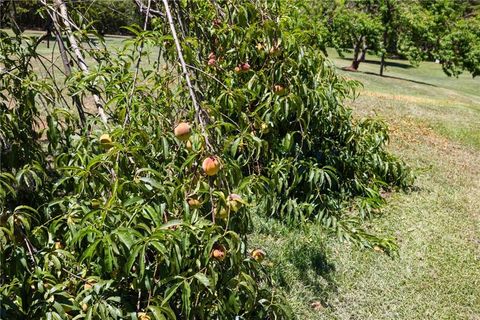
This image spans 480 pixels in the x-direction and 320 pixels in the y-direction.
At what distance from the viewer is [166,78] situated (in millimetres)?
2041

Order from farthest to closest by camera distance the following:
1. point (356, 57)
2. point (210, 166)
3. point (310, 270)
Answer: point (356, 57) < point (310, 270) < point (210, 166)

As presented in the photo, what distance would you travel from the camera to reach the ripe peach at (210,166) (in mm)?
1388

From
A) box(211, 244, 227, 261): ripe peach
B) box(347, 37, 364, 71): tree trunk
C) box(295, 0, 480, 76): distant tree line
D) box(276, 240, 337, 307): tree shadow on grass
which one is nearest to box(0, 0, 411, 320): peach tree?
box(211, 244, 227, 261): ripe peach

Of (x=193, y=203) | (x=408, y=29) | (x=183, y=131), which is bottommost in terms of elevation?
(x=408, y=29)

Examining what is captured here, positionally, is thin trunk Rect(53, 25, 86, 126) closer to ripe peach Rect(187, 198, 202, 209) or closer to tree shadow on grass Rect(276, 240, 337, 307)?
ripe peach Rect(187, 198, 202, 209)

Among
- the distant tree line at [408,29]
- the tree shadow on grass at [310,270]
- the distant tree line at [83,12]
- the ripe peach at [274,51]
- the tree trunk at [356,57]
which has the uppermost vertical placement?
the distant tree line at [83,12]

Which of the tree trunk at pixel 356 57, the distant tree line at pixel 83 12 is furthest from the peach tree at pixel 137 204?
the tree trunk at pixel 356 57

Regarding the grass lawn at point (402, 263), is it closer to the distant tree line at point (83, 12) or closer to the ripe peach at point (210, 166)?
the ripe peach at point (210, 166)

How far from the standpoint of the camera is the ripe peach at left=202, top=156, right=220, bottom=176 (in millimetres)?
1388

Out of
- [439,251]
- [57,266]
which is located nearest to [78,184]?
[57,266]

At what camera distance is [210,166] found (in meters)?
1.39

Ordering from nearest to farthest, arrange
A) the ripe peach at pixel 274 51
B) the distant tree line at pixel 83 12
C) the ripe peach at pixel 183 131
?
the ripe peach at pixel 183 131
the distant tree line at pixel 83 12
the ripe peach at pixel 274 51

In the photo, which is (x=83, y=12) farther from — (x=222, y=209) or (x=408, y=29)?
(x=408, y=29)

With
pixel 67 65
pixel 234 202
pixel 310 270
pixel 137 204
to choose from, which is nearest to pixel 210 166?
pixel 234 202
